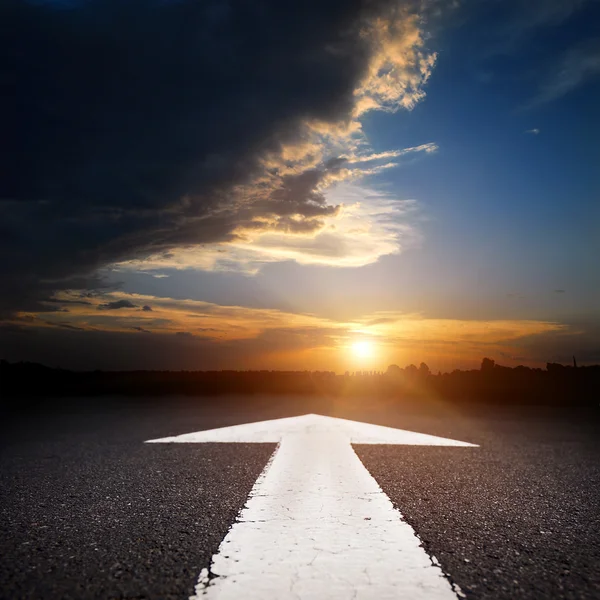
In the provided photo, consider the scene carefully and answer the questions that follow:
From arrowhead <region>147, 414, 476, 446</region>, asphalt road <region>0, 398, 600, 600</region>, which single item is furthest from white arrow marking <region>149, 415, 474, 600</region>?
arrowhead <region>147, 414, 476, 446</region>

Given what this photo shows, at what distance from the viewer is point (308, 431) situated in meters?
8.19

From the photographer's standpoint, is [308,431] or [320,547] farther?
[308,431]

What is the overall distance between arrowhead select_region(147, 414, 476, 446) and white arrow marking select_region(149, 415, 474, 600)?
214 centimetres

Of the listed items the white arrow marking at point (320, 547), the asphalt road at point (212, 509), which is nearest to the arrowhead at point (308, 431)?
the asphalt road at point (212, 509)

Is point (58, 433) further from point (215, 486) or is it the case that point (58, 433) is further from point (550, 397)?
point (550, 397)

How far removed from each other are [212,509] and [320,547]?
3.57 feet

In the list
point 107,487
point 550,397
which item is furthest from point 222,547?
point 550,397

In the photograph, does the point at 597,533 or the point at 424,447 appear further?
the point at 424,447

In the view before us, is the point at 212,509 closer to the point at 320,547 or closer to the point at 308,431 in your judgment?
the point at 320,547

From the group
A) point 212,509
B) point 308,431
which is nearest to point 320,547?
→ point 212,509

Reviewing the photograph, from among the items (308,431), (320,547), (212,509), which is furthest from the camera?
(308,431)

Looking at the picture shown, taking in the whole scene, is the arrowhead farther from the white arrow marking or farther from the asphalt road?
the white arrow marking

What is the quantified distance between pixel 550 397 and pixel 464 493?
628 inches

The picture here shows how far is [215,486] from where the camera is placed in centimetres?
439
